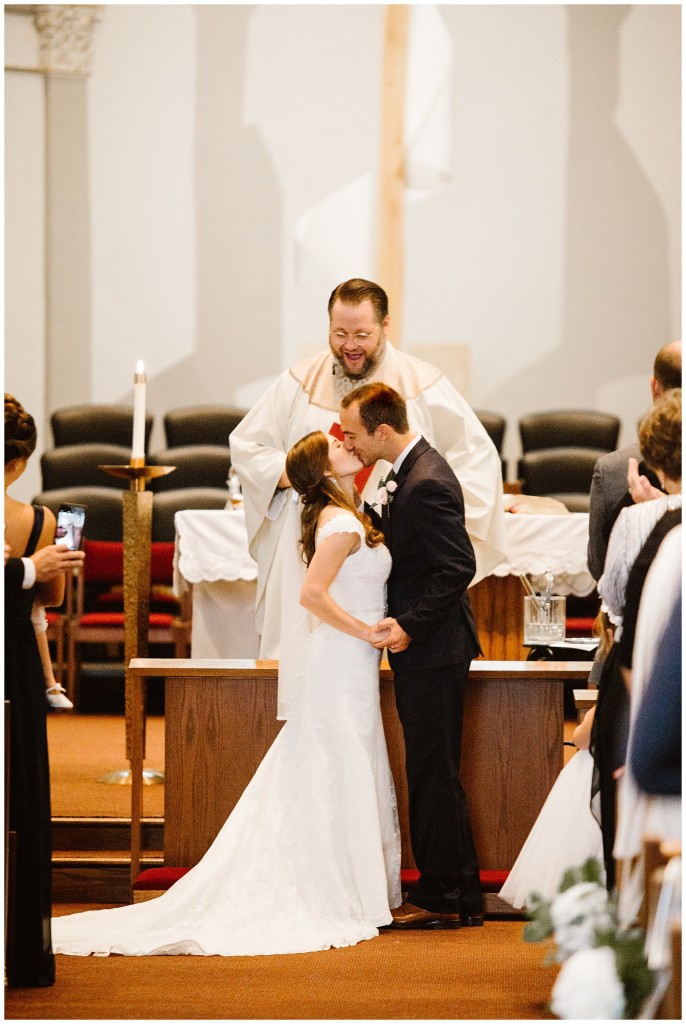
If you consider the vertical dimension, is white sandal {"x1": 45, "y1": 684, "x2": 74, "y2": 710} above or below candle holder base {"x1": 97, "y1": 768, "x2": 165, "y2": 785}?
above

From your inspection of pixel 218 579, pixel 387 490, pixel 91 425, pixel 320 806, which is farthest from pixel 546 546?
pixel 91 425

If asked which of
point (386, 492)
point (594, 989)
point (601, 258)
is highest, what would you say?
point (601, 258)

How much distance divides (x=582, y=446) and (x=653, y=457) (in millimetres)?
6080

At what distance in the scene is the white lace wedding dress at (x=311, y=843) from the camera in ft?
12.0

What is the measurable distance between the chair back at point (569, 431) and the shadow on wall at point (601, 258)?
3.11 feet

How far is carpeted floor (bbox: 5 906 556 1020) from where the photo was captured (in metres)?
3.08

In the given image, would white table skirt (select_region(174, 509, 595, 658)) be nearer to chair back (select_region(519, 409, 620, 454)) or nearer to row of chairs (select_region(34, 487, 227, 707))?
row of chairs (select_region(34, 487, 227, 707))

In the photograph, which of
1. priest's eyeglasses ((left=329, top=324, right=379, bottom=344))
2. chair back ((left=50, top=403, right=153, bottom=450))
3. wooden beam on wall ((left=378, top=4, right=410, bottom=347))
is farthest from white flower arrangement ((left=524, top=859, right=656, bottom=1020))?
wooden beam on wall ((left=378, top=4, right=410, bottom=347))

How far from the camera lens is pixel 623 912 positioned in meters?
2.35

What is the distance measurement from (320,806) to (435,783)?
342mm

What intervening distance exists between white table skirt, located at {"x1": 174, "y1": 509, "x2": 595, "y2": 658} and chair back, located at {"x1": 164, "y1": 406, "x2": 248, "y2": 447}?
2606mm

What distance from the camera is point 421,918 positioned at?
12.6 ft

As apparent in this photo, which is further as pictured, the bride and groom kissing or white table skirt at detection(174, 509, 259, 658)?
white table skirt at detection(174, 509, 259, 658)

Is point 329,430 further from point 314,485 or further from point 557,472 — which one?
point 557,472
